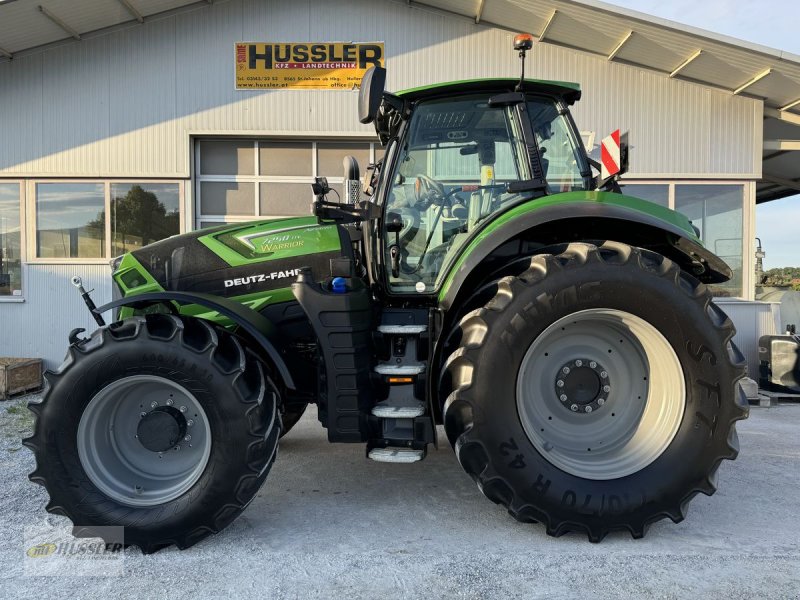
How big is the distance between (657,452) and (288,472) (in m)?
2.31

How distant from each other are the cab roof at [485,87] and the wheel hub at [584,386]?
5.16 ft

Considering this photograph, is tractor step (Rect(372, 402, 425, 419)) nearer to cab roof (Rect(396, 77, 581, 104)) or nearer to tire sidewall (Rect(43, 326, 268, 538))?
tire sidewall (Rect(43, 326, 268, 538))

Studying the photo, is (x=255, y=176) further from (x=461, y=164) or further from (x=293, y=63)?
(x=461, y=164)

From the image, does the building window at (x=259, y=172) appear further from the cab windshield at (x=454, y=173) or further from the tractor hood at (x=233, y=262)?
the cab windshield at (x=454, y=173)

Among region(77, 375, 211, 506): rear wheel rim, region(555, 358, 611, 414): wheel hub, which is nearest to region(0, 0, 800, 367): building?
region(77, 375, 211, 506): rear wheel rim

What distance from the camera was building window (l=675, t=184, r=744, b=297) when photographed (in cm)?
686

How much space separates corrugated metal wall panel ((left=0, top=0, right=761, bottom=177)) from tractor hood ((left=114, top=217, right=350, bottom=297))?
4090 mm

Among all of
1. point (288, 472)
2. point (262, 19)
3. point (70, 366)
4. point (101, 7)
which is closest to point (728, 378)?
point (288, 472)

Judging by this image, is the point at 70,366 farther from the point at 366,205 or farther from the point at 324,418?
the point at 366,205

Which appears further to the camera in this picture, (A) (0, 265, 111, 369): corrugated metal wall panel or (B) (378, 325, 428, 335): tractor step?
(A) (0, 265, 111, 369): corrugated metal wall panel

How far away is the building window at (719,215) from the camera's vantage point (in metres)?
6.86

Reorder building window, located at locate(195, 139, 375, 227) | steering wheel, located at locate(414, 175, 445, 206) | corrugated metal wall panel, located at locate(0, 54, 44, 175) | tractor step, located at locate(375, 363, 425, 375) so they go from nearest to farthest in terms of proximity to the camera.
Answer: tractor step, located at locate(375, 363, 425, 375) → steering wheel, located at locate(414, 175, 445, 206) → corrugated metal wall panel, located at locate(0, 54, 44, 175) → building window, located at locate(195, 139, 375, 227)

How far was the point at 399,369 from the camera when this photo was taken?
2.69 metres

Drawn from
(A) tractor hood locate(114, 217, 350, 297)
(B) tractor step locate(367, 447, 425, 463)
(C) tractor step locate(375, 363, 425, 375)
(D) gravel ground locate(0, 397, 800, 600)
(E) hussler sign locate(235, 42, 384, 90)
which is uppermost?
(E) hussler sign locate(235, 42, 384, 90)
